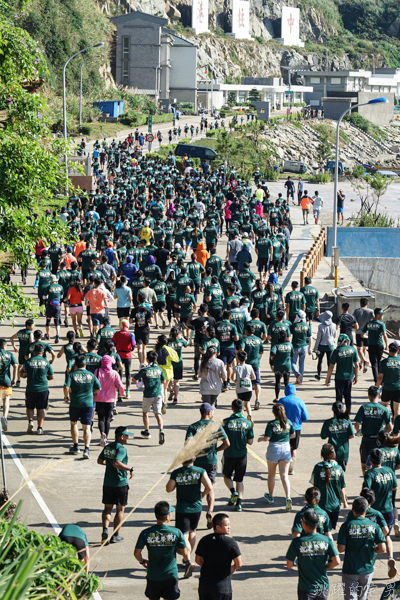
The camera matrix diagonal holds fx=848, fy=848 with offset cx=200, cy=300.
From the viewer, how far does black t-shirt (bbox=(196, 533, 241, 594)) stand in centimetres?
731

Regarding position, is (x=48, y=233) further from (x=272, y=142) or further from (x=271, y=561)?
(x=272, y=142)

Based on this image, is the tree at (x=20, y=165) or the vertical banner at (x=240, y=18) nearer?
the tree at (x=20, y=165)

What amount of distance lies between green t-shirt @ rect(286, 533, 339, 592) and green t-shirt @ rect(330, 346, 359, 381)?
20.9 ft

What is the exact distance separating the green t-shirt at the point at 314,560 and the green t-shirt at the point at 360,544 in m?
0.33

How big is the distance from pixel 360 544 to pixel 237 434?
2.78m

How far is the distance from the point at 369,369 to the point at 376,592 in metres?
9.77

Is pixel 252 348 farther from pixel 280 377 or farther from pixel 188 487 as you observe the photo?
pixel 188 487

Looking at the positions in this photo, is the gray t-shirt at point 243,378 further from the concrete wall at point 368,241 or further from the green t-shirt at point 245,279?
the concrete wall at point 368,241

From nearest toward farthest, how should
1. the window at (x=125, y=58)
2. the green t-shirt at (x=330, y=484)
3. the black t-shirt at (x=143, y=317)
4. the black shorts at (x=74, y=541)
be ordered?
the black shorts at (x=74, y=541), the green t-shirt at (x=330, y=484), the black t-shirt at (x=143, y=317), the window at (x=125, y=58)

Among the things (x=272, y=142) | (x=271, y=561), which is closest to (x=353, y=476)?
(x=271, y=561)

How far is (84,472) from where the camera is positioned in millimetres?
11594

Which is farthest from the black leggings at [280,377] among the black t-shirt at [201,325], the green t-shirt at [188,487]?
the green t-shirt at [188,487]

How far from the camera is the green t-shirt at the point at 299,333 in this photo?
15.5 metres

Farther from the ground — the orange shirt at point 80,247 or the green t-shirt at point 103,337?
the orange shirt at point 80,247
